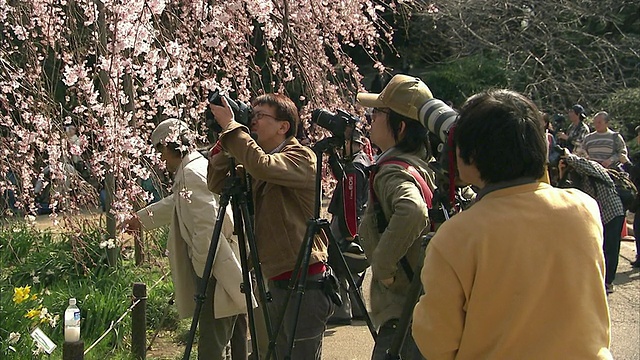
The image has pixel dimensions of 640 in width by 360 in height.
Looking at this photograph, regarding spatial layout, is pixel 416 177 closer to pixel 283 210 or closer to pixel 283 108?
pixel 283 210

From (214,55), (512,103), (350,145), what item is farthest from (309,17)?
(512,103)

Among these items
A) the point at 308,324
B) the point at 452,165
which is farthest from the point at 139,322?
the point at 452,165

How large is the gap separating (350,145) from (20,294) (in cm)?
250

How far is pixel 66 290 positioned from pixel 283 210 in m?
2.70

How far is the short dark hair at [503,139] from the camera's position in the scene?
6.29 ft

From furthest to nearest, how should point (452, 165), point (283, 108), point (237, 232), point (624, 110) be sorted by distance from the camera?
point (624, 110) → point (283, 108) → point (237, 232) → point (452, 165)

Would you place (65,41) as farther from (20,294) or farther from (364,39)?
(364,39)

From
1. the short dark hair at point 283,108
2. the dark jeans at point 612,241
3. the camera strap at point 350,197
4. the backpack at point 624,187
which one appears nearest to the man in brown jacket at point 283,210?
the short dark hair at point 283,108

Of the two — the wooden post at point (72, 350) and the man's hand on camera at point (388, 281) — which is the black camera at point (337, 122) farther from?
the wooden post at point (72, 350)

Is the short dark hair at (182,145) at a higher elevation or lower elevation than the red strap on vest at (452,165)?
higher

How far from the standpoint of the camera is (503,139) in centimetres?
191

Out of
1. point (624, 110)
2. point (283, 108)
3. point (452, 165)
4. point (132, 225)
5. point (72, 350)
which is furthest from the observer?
point (624, 110)

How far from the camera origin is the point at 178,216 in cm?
429

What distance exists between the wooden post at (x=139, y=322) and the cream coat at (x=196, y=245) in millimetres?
414
